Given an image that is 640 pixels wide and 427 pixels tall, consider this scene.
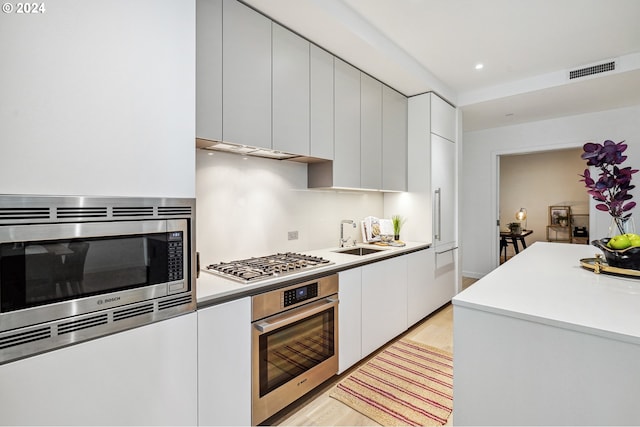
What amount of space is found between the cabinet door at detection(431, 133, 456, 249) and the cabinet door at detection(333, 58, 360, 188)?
3.68 feet

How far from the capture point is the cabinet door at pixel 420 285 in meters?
3.05

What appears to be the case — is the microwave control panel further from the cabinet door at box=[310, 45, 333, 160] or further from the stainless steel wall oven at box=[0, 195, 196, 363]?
the cabinet door at box=[310, 45, 333, 160]

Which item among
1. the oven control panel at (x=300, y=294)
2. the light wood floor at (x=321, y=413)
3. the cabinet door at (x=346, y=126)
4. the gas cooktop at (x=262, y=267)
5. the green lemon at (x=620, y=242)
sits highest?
the cabinet door at (x=346, y=126)

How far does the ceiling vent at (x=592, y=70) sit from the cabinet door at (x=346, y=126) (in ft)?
7.46

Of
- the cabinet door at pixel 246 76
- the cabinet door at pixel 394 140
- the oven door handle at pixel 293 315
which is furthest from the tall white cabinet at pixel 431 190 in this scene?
the cabinet door at pixel 246 76

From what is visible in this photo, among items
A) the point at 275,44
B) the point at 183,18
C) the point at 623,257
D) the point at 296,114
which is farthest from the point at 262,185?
the point at 623,257

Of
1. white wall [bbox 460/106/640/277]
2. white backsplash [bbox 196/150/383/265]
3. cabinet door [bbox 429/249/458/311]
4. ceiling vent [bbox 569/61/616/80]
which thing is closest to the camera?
white backsplash [bbox 196/150/383/265]

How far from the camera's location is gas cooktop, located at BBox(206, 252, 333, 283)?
5.61 feet

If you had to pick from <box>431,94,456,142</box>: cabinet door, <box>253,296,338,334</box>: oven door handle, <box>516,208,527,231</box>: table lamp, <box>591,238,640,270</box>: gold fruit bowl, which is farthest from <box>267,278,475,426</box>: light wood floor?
<box>516,208,527,231</box>: table lamp

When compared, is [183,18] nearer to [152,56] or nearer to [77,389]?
[152,56]

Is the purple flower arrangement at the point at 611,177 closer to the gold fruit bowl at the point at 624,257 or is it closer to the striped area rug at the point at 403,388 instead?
the gold fruit bowl at the point at 624,257

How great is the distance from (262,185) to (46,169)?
4.76ft

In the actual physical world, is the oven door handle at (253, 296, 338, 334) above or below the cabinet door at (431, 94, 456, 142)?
below

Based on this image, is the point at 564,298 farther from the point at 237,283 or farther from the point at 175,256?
the point at 175,256
